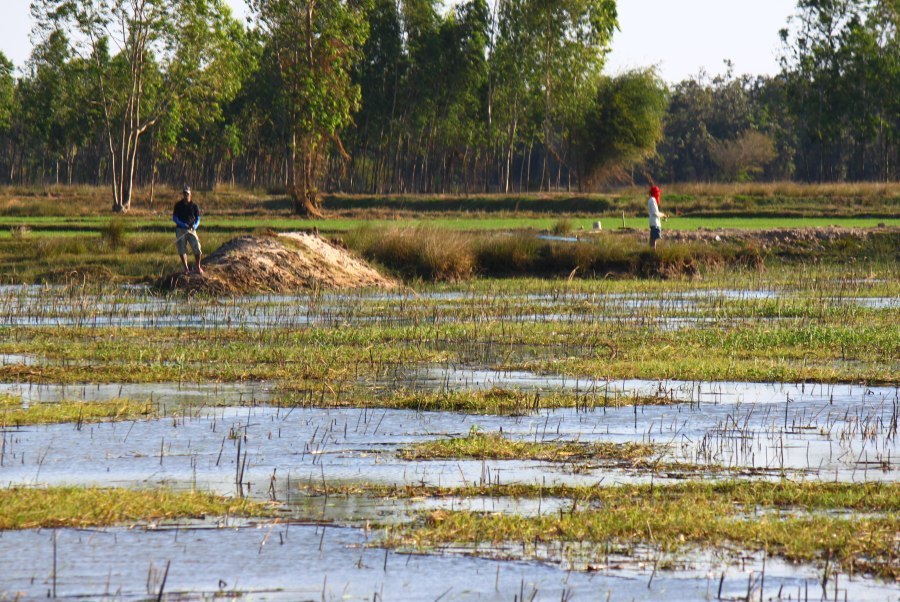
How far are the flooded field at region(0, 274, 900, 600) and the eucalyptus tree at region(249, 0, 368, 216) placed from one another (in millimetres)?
43069

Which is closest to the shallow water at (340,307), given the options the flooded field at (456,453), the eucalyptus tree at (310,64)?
the flooded field at (456,453)

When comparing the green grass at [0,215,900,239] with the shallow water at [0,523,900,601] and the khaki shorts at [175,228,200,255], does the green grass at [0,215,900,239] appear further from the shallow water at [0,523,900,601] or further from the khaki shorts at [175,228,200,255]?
the shallow water at [0,523,900,601]

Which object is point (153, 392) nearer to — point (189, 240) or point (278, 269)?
point (189, 240)

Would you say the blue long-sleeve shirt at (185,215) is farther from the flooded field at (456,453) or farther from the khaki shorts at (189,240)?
the flooded field at (456,453)

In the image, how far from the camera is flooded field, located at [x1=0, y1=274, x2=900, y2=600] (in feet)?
24.0

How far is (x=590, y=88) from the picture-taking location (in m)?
89.6

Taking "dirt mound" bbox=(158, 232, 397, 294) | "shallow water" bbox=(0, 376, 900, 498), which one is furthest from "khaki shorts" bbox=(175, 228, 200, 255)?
"shallow water" bbox=(0, 376, 900, 498)

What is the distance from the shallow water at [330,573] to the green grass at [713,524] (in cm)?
23

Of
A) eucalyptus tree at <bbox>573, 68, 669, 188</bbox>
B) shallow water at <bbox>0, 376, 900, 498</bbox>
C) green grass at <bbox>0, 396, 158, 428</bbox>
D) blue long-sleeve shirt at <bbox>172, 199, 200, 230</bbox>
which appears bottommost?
green grass at <bbox>0, 396, 158, 428</bbox>

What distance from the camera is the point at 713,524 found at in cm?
809

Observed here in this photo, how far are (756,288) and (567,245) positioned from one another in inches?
278

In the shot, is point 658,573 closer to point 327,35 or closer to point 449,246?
point 449,246

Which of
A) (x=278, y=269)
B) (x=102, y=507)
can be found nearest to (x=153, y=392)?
(x=102, y=507)

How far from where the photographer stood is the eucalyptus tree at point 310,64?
208 feet
